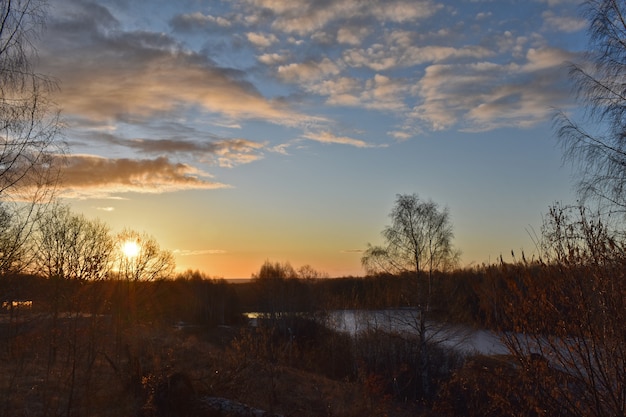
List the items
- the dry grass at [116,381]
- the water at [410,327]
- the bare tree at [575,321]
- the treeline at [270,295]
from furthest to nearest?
the water at [410,327]
the dry grass at [116,381]
the treeline at [270,295]
the bare tree at [575,321]

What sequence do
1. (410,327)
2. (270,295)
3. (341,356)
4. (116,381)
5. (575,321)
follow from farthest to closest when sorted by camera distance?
(270,295) → (341,356) → (410,327) → (116,381) → (575,321)

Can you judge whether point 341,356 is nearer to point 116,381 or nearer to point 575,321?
point 116,381

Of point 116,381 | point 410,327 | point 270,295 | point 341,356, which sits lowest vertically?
point 341,356

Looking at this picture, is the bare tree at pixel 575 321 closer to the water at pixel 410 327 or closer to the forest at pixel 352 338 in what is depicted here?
the forest at pixel 352 338

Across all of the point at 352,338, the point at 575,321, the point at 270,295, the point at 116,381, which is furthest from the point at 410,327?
the point at 575,321

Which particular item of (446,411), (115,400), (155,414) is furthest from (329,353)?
(155,414)

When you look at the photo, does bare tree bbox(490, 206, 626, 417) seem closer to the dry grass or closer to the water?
the dry grass

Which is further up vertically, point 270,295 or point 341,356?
point 270,295

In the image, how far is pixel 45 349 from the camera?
66.5 ft

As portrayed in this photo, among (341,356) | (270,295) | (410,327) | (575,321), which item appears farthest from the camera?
(270,295)

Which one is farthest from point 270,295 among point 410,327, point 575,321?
point 575,321

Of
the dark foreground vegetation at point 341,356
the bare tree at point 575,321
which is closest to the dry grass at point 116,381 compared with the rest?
the dark foreground vegetation at point 341,356

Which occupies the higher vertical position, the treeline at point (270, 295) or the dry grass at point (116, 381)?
the treeline at point (270, 295)

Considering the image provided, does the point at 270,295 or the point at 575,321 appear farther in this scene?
the point at 270,295
